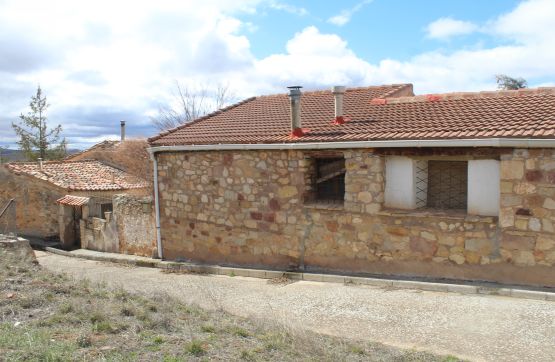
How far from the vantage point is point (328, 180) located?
10.7m

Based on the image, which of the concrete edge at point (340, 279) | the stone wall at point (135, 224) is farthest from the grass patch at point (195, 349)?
the stone wall at point (135, 224)

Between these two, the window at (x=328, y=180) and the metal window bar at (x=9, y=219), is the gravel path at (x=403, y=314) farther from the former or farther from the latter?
the metal window bar at (x=9, y=219)

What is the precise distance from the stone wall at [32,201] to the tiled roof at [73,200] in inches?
38.7

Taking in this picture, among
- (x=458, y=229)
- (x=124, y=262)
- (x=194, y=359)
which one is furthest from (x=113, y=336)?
(x=124, y=262)

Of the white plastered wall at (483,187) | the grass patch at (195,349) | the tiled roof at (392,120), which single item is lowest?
the grass patch at (195,349)

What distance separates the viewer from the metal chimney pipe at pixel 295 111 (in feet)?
34.3

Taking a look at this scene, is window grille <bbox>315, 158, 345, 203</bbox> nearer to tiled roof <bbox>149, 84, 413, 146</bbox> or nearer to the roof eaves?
tiled roof <bbox>149, 84, 413, 146</bbox>

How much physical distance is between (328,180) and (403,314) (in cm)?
412

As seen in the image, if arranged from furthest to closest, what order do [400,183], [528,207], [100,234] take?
[100,234], [400,183], [528,207]

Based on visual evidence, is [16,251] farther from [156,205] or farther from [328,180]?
[328,180]

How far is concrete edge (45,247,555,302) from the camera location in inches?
304

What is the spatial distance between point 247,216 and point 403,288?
3.86 m

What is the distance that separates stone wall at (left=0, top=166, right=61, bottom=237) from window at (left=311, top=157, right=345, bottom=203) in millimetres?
11836

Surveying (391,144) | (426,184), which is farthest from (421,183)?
(391,144)
